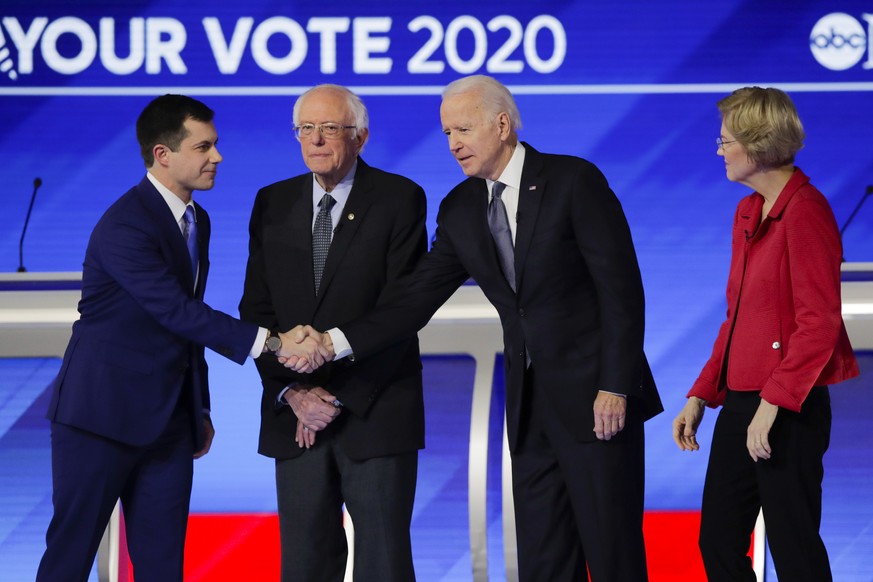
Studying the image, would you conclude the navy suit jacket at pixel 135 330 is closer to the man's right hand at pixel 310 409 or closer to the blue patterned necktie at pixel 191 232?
Result: the blue patterned necktie at pixel 191 232

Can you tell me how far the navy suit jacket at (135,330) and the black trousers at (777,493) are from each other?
1.16 meters

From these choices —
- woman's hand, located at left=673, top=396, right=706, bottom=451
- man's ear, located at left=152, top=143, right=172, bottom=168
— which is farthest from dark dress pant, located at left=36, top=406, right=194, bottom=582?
woman's hand, located at left=673, top=396, right=706, bottom=451

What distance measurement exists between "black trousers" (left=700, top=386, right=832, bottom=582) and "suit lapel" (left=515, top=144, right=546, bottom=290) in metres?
0.58

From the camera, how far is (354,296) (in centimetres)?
281

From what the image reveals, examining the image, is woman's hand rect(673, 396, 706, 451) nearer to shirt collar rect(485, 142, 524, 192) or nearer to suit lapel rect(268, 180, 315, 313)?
shirt collar rect(485, 142, 524, 192)

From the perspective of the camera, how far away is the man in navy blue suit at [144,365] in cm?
268

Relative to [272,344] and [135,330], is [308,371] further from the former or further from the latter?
[135,330]

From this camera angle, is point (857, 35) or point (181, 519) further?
point (857, 35)

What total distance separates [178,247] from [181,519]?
66cm

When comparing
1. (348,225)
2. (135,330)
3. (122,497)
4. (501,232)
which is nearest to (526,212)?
(501,232)

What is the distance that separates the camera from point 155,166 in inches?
111

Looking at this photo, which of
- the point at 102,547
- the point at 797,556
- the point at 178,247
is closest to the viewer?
the point at 797,556

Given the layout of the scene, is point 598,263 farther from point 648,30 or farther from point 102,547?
point 648,30

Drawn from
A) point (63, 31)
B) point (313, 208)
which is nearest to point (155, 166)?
point (313, 208)
